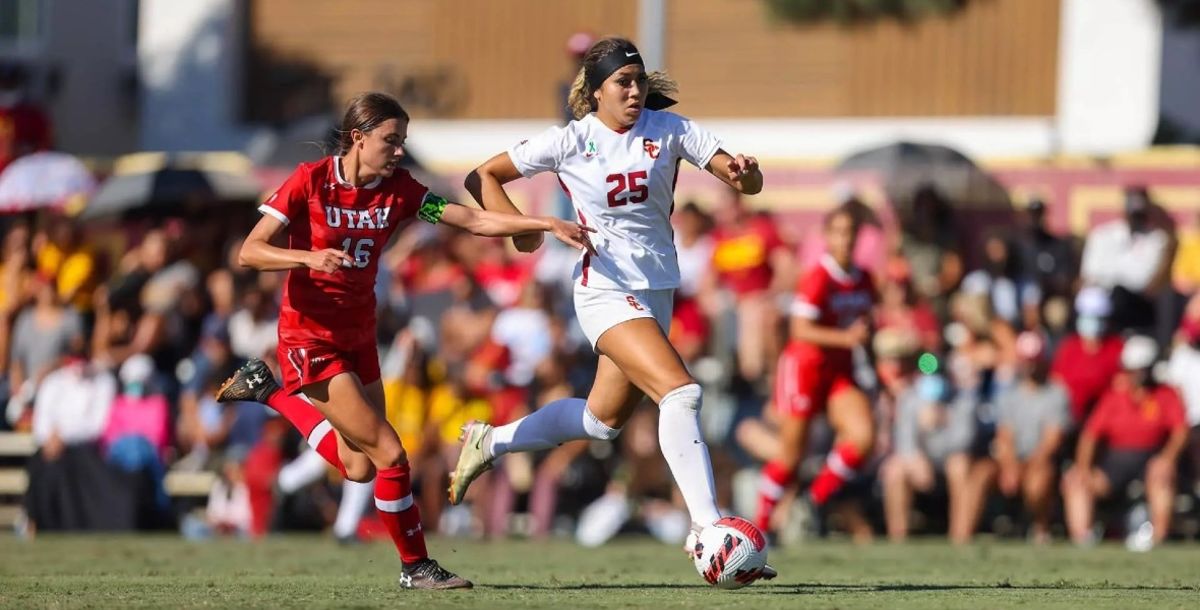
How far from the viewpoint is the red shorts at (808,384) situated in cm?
1267

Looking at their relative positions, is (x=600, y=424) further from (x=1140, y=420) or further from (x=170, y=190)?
(x=170, y=190)

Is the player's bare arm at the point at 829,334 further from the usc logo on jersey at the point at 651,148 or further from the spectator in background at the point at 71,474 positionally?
the spectator in background at the point at 71,474

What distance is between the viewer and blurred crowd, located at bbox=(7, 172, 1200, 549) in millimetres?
15281

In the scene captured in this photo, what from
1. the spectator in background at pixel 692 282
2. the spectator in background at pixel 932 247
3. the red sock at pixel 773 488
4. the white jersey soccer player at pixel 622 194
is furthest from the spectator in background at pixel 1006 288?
the white jersey soccer player at pixel 622 194

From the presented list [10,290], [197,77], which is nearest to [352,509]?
[10,290]

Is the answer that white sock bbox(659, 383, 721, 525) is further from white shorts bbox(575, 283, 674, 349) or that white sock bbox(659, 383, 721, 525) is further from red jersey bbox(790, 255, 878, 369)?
red jersey bbox(790, 255, 878, 369)

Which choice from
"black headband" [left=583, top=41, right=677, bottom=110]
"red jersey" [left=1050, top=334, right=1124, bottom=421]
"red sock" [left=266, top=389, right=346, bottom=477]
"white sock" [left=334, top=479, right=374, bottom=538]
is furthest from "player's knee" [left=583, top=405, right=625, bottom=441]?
"red jersey" [left=1050, top=334, right=1124, bottom=421]

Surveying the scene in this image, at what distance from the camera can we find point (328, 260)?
8.30 m

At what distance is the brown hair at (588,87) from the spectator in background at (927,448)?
21.3ft

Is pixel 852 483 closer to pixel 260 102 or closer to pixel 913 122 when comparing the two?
pixel 913 122

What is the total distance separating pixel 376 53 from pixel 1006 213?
9753 millimetres

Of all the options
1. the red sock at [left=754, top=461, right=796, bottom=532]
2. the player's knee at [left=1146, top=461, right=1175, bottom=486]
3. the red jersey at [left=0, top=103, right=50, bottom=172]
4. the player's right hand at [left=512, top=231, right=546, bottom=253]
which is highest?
the player's right hand at [left=512, top=231, right=546, bottom=253]

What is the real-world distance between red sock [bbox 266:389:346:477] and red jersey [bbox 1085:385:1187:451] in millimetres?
7350

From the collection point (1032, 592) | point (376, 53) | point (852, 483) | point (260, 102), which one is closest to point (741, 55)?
point (376, 53)
